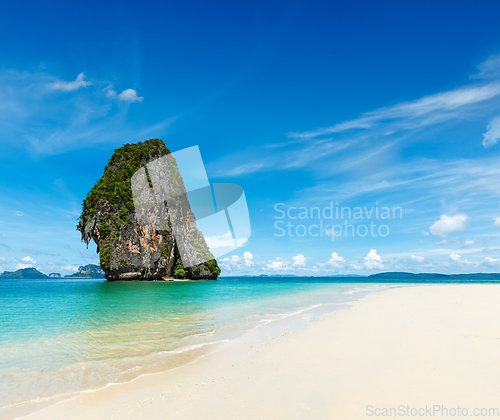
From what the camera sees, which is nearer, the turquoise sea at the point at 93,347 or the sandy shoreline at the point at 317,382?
the sandy shoreline at the point at 317,382

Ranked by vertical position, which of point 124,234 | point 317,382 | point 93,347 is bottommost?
point 93,347

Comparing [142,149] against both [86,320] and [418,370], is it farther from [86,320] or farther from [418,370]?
[418,370]

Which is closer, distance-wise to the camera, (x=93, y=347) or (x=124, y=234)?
(x=93, y=347)

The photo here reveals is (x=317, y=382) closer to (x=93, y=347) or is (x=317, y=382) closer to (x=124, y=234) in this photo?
(x=93, y=347)

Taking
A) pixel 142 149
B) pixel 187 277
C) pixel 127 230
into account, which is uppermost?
pixel 142 149

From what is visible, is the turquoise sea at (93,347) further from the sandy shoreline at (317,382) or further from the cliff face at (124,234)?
the cliff face at (124,234)

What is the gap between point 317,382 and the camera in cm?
450

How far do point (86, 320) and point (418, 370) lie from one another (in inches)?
508

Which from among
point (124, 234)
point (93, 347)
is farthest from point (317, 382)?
point (124, 234)

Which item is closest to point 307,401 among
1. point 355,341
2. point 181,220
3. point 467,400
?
point 467,400

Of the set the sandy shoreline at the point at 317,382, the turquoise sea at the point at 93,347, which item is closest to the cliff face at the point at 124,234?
the turquoise sea at the point at 93,347

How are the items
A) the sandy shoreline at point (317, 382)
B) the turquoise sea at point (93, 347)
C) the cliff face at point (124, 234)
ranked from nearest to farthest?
the sandy shoreline at point (317, 382) < the turquoise sea at point (93, 347) < the cliff face at point (124, 234)

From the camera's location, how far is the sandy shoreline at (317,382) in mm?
3684

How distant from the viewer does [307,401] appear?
3855 mm
